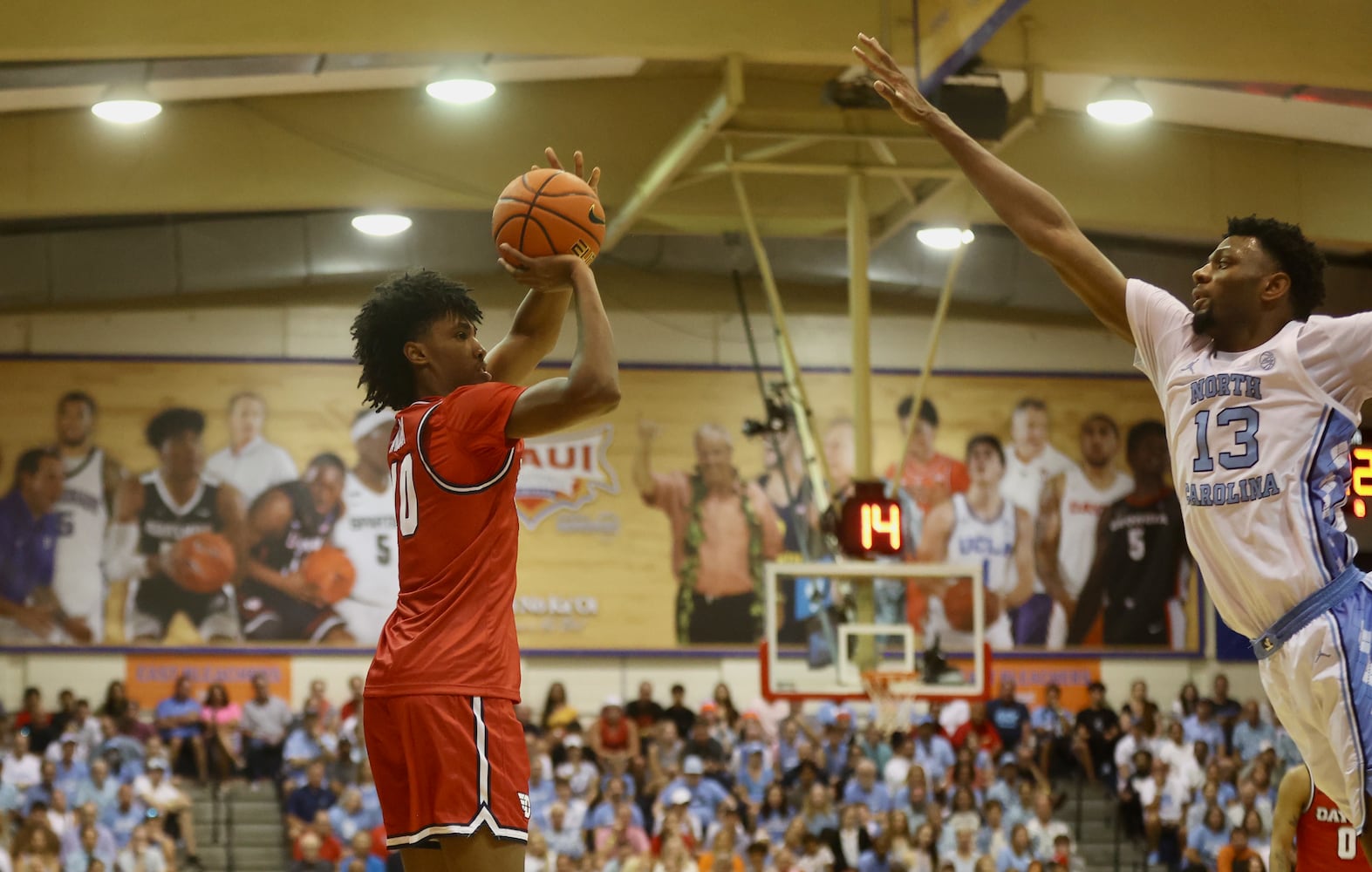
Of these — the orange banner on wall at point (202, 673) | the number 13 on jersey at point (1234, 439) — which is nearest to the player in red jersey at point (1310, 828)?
the number 13 on jersey at point (1234, 439)

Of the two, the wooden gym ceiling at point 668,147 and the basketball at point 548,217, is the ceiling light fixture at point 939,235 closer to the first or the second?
the wooden gym ceiling at point 668,147

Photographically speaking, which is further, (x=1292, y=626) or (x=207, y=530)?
(x=207, y=530)

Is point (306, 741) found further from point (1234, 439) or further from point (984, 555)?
point (1234, 439)

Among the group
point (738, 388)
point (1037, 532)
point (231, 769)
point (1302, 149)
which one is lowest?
point (231, 769)

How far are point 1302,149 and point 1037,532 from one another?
6.55 m

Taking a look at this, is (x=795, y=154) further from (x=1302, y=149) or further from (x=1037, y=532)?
(x=1037, y=532)

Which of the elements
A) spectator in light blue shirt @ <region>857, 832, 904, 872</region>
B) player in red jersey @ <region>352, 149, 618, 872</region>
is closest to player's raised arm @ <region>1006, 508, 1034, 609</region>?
spectator in light blue shirt @ <region>857, 832, 904, 872</region>

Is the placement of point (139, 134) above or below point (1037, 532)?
above

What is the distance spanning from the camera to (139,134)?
15750 millimetres

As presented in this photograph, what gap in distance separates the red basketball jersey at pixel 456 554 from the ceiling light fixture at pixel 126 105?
10709mm

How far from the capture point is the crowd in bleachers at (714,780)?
15.6 meters

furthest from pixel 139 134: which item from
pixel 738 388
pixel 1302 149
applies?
pixel 1302 149

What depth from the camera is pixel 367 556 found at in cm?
2056

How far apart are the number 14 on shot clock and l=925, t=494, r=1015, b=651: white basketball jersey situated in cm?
768
